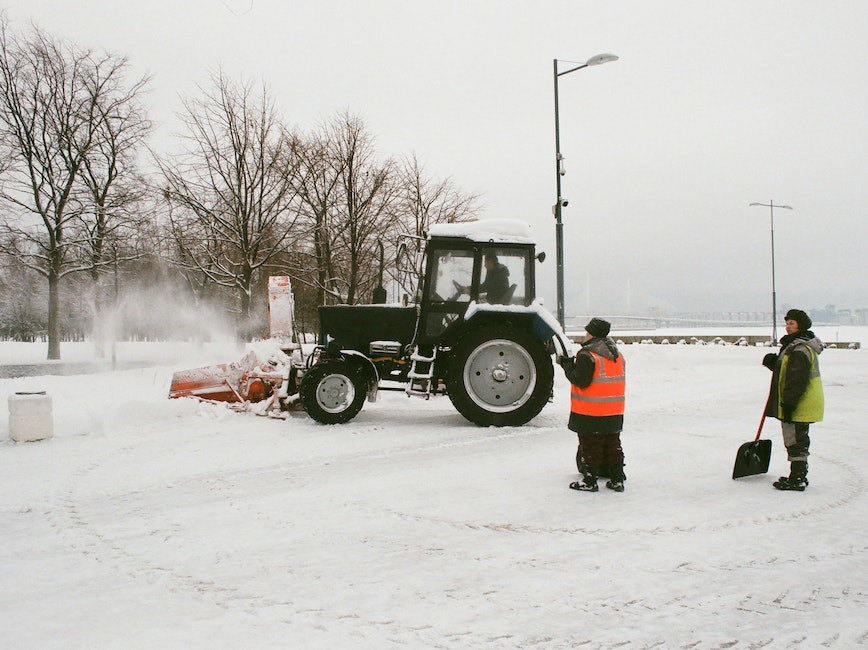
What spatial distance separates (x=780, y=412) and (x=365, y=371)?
498 cm

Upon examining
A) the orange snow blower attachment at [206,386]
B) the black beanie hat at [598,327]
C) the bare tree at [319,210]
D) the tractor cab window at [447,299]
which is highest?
the bare tree at [319,210]

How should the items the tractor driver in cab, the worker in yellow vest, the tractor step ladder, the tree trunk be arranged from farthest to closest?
the tree trunk, the tractor driver in cab, the tractor step ladder, the worker in yellow vest

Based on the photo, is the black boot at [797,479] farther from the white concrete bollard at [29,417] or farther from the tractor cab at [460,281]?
the white concrete bollard at [29,417]

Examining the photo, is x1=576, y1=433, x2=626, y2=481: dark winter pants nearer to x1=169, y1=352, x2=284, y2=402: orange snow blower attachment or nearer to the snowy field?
the snowy field

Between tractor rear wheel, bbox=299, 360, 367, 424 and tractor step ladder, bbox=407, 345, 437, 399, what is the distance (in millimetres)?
655

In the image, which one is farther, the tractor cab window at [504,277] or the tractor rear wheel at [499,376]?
the tractor cab window at [504,277]

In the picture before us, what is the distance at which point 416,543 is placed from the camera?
409 centimetres

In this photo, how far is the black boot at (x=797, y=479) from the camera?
5.31 m

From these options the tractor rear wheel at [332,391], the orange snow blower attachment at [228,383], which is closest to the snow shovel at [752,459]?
the tractor rear wheel at [332,391]

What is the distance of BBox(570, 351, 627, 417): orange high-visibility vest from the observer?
5.28 m

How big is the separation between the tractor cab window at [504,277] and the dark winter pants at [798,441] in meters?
3.77

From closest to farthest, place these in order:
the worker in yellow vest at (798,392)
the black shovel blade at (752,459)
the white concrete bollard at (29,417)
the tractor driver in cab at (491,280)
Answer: the worker in yellow vest at (798,392), the black shovel blade at (752,459), the white concrete bollard at (29,417), the tractor driver in cab at (491,280)

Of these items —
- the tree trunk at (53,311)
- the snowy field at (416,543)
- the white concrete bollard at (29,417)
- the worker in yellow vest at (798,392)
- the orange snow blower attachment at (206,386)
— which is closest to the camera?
the snowy field at (416,543)

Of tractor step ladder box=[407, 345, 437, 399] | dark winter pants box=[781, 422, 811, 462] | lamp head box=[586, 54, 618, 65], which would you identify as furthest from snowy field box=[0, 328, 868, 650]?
lamp head box=[586, 54, 618, 65]
